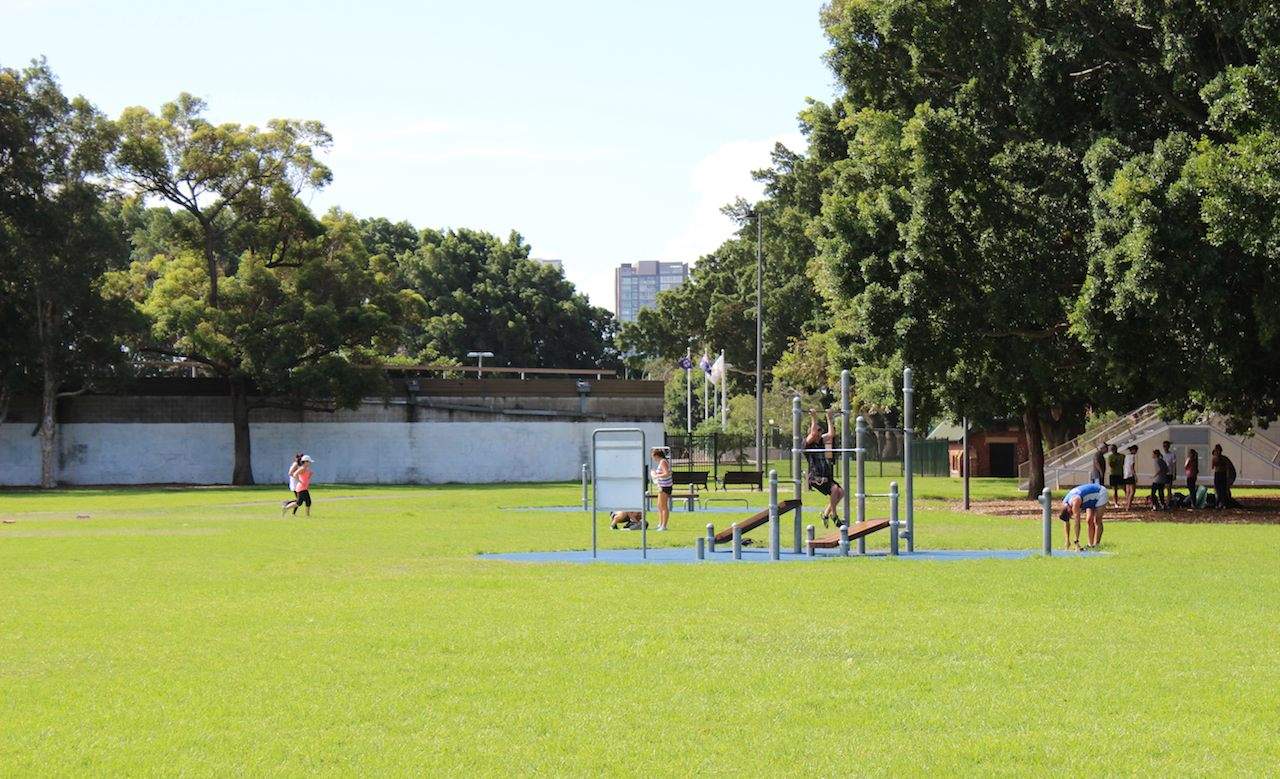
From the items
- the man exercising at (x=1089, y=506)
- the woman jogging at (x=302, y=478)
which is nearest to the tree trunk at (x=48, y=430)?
the woman jogging at (x=302, y=478)

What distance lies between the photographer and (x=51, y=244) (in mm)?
58750

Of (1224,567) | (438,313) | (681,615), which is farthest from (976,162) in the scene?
(438,313)

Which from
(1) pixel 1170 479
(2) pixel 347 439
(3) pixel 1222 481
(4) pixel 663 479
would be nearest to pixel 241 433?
(2) pixel 347 439

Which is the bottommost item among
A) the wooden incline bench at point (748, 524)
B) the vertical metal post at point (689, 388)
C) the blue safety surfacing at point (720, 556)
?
the blue safety surfacing at point (720, 556)

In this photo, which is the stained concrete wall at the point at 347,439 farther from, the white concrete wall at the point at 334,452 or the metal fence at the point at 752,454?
the metal fence at the point at 752,454

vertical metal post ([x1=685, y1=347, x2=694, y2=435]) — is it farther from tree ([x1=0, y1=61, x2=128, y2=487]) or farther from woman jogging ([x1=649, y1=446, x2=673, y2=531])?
woman jogging ([x1=649, y1=446, x2=673, y2=531])

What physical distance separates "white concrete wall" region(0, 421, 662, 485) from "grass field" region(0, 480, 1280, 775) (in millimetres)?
45820

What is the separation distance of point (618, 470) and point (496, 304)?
87.9m

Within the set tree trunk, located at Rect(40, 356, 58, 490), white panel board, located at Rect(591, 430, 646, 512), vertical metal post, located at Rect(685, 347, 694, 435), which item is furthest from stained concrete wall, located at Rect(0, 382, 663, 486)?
white panel board, located at Rect(591, 430, 646, 512)

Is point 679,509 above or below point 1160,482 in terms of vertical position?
below

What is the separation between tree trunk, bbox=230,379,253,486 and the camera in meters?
64.5

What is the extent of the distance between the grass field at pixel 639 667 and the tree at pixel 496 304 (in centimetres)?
8740

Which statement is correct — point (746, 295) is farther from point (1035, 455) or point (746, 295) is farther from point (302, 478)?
point (302, 478)

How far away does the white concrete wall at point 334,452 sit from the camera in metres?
64.7
